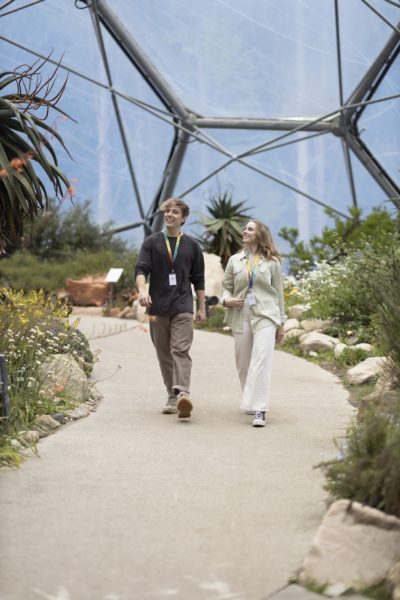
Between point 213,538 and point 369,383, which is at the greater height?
point 369,383

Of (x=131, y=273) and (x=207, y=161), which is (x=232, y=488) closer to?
(x=131, y=273)

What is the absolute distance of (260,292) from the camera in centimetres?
739

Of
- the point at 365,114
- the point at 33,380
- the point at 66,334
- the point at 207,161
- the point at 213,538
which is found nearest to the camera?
the point at 213,538

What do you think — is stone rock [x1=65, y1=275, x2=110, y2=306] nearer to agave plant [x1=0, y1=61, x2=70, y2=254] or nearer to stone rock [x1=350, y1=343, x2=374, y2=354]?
stone rock [x1=350, y1=343, x2=374, y2=354]

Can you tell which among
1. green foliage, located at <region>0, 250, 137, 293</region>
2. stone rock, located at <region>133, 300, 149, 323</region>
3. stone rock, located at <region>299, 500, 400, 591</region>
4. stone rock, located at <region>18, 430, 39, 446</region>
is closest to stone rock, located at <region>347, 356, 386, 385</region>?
stone rock, located at <region>18, 430, 39, 446</region>

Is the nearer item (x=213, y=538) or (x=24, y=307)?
(x=213, y=538)

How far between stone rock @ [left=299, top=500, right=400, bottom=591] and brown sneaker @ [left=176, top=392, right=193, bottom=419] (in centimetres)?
323

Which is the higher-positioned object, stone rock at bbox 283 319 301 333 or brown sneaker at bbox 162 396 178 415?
stone rock at bbox 283 319 301 333

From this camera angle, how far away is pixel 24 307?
9.24 m

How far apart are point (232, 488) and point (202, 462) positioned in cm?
67

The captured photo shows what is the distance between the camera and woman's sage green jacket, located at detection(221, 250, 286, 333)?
24.0ft

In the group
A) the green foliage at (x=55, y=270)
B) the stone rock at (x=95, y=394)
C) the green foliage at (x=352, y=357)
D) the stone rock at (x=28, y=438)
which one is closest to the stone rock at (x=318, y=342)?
the green foliage at (x=352, y=357)

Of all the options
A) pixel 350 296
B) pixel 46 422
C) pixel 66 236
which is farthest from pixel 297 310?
pixel 66 236

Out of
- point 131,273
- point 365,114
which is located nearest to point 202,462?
point 131,273
